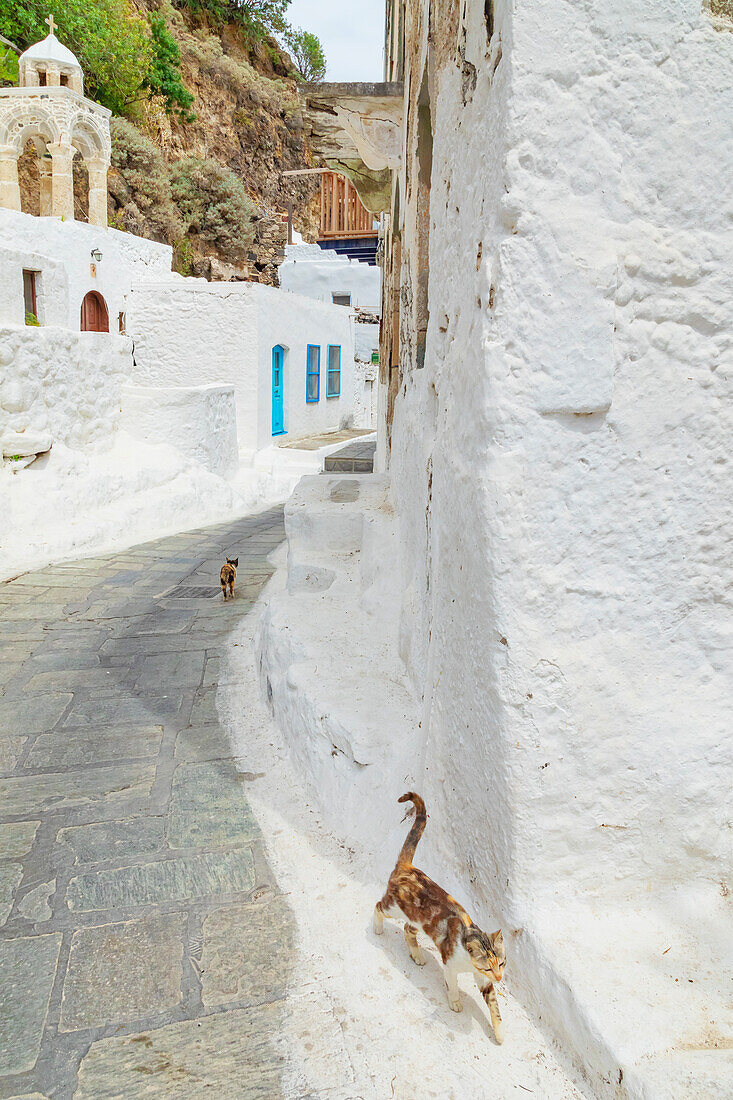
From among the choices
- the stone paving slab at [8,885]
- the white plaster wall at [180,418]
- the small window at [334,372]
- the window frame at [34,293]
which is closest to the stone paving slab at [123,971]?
the stone paving slab at [8,885]

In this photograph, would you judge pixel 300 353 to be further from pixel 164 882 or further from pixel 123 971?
pixel 123 971

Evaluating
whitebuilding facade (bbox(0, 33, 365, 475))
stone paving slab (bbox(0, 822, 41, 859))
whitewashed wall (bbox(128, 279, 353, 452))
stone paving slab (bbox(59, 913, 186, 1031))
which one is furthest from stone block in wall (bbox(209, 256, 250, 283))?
stone paving slab (bbox(59, 913, 186, 1031))

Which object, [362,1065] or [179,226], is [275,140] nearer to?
[179,226]

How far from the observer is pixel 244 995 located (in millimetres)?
2133

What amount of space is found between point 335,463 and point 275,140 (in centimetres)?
2633

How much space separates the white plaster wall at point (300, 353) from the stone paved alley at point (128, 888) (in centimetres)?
1085

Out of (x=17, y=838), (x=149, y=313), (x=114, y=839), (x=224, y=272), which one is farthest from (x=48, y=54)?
(x=114, y=839)

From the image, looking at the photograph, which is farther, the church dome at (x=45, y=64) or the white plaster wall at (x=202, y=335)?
the church dome at (x=45, y=64)

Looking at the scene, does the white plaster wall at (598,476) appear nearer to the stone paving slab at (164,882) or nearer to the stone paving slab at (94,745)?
the stone paving slab at (164,882)

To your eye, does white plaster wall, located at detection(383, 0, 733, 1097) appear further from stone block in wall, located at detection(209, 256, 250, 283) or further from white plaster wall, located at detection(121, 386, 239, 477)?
stone block in wall, located at detection(209, 256, 250, 283)

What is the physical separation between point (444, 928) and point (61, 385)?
26.5 ft

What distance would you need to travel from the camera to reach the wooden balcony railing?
1056 inches

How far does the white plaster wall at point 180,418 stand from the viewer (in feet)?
Answer: 33.4

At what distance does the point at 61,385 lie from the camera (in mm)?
8617
